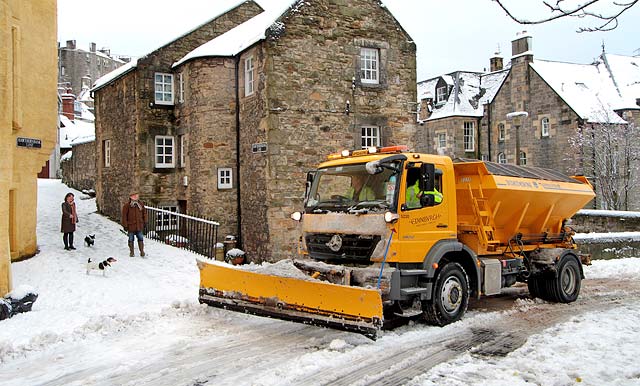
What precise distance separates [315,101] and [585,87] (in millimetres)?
22817

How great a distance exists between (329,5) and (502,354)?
45.1 feet

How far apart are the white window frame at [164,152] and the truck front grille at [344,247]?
44.6 ft

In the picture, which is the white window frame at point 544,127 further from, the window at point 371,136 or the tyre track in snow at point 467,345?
the tyre track in snow at point 467,345

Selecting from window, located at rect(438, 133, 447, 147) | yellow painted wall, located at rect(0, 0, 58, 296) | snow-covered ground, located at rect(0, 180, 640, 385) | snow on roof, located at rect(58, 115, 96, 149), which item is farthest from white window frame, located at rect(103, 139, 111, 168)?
snow on roof, located at rect(58, 115, 96, 149)

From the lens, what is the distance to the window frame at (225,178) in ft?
62.8

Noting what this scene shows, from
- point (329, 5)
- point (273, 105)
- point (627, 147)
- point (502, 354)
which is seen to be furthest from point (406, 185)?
point (627, 147)

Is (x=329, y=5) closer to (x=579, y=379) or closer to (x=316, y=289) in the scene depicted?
(x=316, y=289)

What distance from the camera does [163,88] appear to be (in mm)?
21359

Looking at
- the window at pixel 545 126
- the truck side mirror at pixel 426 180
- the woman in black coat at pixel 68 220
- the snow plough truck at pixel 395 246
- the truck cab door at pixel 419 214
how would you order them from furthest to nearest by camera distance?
1. the window at pixel 545 126
2. the woman in black coat at pixel 68 220
3. the truck side mirror at pixel 426 180
4. the truck cab door at pixel 419 214
5. the snow plough truck at pixel 395 246

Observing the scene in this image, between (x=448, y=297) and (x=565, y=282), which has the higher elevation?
(x=448, y=297)

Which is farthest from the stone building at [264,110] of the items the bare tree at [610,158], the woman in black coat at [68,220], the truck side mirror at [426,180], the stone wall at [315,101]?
the bare tree at [610,158]

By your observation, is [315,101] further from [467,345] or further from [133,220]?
[467,345]

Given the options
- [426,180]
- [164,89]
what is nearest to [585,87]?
[164,89]

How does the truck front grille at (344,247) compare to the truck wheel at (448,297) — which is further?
the truck wheel at (448,297)
